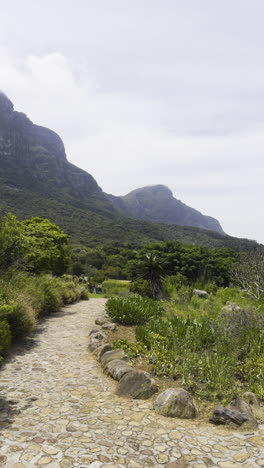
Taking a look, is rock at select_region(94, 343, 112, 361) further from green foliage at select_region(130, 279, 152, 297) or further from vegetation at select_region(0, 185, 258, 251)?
vegetation at select_region(0, 185, 258, 251)

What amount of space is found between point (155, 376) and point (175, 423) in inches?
59.2

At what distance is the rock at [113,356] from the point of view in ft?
21.7

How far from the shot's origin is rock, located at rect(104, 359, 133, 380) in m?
5.86

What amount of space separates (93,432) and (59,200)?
112 meters

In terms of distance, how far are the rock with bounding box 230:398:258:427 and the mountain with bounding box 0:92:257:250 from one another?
45245 mm

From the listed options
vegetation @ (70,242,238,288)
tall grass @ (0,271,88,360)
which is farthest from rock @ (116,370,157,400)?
vegetation @ (70,242,238,288)

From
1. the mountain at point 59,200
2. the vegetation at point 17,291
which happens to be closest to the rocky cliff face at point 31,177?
the mountain at point 59,200

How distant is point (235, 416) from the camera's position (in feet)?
13.9

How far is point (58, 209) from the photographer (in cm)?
9600

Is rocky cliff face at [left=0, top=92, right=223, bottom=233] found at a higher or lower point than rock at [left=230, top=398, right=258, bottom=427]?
higher

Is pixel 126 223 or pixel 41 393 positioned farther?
pixel 126 223

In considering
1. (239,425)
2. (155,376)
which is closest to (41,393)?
(155,376)

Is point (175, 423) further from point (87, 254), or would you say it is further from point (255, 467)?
point (87, 254)

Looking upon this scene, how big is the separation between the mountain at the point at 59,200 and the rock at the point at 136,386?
1776 inches
